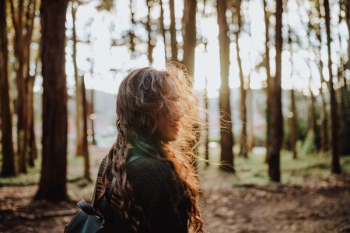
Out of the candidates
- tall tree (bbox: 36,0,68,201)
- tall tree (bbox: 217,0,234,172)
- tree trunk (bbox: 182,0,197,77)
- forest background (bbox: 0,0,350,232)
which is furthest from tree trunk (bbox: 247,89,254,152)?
tall tree (bbox: 36,0,68,201)

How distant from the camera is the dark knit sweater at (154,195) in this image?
142 cm

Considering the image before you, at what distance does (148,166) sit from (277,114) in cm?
1163

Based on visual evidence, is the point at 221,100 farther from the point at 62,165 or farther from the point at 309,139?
the point at 309,139

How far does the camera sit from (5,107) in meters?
12.8

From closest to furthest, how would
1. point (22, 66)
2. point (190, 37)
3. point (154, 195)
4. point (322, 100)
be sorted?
point (154, 195) → point (190, 37) → point (22, 66) → point (322, 100)

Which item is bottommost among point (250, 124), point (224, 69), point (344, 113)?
point (250, 124)

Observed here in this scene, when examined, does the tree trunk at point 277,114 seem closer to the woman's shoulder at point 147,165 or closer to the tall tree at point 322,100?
the tall tree at point 322,100

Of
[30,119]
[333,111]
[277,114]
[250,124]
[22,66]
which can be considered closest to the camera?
[277,114]

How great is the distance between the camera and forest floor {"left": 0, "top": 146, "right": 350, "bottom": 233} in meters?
6.69

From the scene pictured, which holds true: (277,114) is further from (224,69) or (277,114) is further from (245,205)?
(245,205)

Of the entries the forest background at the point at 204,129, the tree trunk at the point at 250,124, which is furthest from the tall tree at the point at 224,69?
the tree trunk at the point at 250,124

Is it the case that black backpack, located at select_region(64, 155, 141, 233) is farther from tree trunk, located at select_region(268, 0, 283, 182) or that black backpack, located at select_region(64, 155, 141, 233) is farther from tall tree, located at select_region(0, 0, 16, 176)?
tall tree, located at select_region(0, 0, 16, 176)

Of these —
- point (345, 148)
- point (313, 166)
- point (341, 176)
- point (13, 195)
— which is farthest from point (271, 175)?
point (345, 148)

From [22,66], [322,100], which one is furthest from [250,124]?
[22,66]
